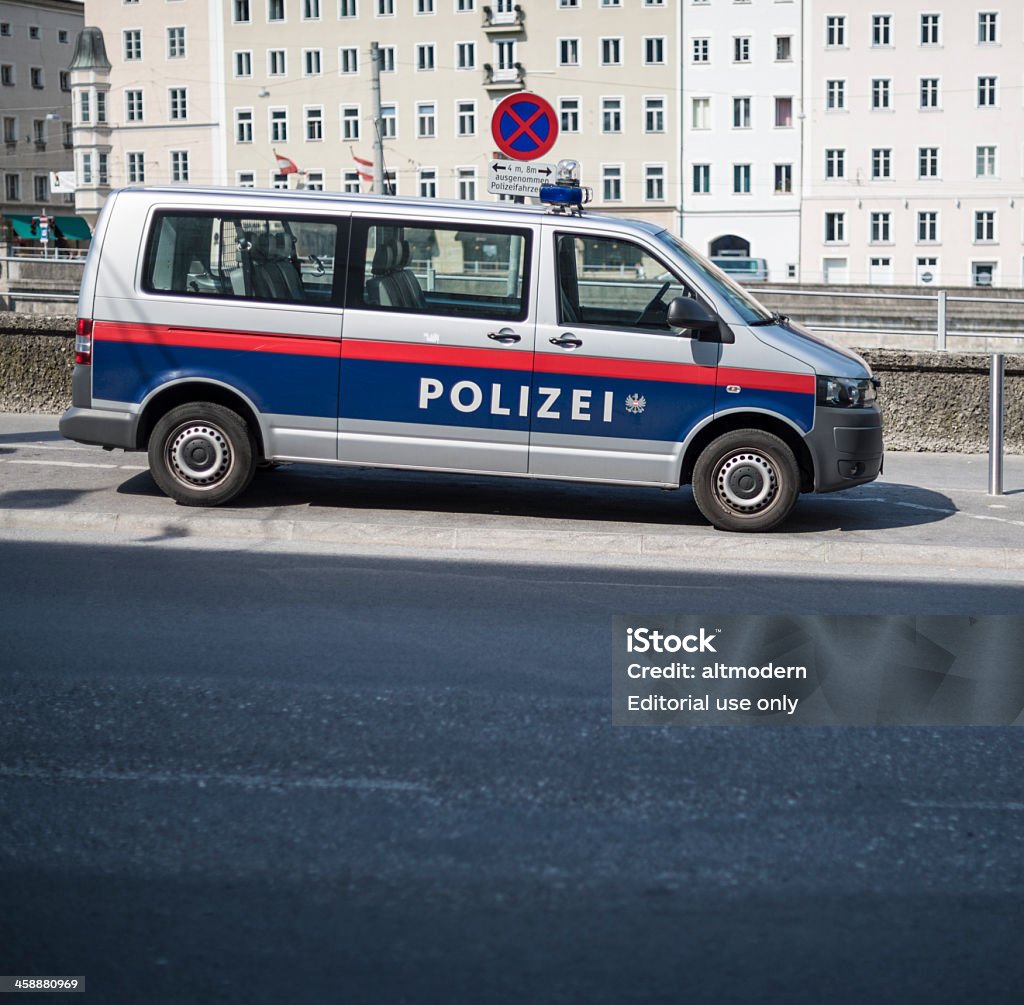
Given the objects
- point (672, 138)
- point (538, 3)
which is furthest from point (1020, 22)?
point (538, 3)

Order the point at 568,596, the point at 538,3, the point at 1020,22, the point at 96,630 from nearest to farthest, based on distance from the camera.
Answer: the point at 96,630
the point at 568,596
the point at 1020,22
the point at 538,3

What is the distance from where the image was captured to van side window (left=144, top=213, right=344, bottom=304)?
10281mm

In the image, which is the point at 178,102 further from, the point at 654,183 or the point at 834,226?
the point at 834,226

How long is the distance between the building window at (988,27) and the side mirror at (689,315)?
7195 cm

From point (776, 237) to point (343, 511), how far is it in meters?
69.9

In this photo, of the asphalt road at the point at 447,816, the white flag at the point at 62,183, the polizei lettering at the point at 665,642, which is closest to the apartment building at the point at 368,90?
the white flag at the point at 62,183

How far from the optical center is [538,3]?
81750mm

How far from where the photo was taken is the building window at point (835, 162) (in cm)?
7719

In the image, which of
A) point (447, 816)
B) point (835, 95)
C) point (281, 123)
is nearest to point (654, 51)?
point (835, 95)

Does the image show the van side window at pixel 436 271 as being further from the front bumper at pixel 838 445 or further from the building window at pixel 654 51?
the building window at pixel 654 51

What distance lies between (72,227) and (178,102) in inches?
590

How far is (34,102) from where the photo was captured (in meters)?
107

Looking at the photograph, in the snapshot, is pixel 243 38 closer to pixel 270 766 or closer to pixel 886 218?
pixel 886 218

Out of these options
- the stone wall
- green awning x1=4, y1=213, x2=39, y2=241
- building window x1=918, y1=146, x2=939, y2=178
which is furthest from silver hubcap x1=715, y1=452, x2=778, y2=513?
green awning x1=4, y1=213, x2=39, y2=241
